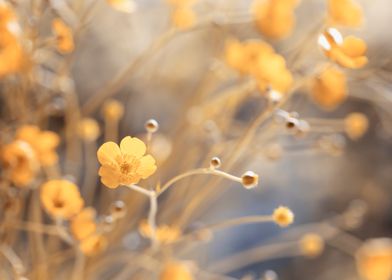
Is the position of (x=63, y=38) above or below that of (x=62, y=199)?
above

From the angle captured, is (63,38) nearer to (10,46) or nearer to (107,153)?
(10,46)

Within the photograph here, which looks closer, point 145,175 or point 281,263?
point 145,175

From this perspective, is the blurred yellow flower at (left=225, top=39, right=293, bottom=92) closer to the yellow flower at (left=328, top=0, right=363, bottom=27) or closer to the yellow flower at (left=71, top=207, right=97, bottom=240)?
the yellow flower at (left=328, top=0, right=363, bottom=27)

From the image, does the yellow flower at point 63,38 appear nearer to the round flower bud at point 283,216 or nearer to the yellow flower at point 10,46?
the yellow flower at point 10,46

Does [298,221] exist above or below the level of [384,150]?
below

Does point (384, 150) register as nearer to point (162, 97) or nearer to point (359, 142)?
point (359, 142)

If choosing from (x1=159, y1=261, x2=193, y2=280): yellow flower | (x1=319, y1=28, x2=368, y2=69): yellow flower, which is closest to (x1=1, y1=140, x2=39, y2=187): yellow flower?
(x1=159, y1=261, x2=193, y2=280): yellow flower

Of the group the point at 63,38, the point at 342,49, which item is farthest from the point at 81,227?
the point at 342,49

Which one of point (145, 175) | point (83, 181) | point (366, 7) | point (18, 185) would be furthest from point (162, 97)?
point (145, 175)
